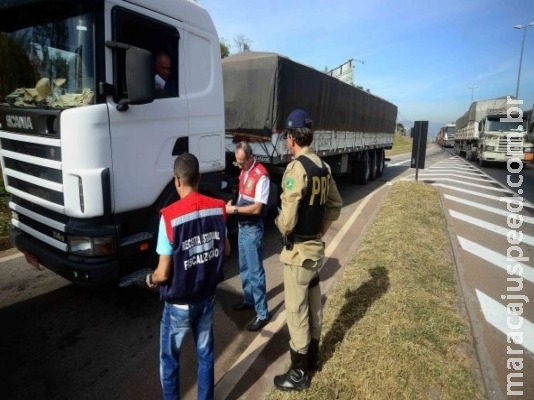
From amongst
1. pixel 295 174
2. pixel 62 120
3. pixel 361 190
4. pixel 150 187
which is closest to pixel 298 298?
pixel 295 174

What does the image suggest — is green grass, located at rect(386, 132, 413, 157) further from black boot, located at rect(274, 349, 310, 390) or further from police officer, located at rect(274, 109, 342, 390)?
black boot, located at rect(274, 349, 310, 390)

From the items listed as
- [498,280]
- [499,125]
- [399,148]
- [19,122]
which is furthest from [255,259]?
[399,148]

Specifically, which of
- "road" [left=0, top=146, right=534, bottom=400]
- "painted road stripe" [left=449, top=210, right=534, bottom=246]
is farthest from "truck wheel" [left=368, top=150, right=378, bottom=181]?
"road" [left=0, top=146, right=534, bottom=400]

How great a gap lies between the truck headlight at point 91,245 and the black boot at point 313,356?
73.5 inches

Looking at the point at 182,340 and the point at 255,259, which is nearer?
the point at 182,340

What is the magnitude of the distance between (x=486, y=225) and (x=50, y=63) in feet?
26.1

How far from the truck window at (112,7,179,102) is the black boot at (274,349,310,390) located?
2575mm

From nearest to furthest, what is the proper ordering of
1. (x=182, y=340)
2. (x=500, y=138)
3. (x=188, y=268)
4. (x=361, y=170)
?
(x=188, y=268) < (x=182, y=340) < (x=361, y=170) < (x=500, y=138)

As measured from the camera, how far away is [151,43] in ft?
10.9

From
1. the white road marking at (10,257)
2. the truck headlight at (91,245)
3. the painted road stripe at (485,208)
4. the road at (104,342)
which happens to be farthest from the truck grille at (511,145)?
the white road marking at (10,257)

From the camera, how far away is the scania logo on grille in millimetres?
3029

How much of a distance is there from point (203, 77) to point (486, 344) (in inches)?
156

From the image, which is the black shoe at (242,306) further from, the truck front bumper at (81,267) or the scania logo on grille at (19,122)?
the scania logo on grille at (19,122)

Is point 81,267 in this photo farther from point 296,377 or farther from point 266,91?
point 266,91
